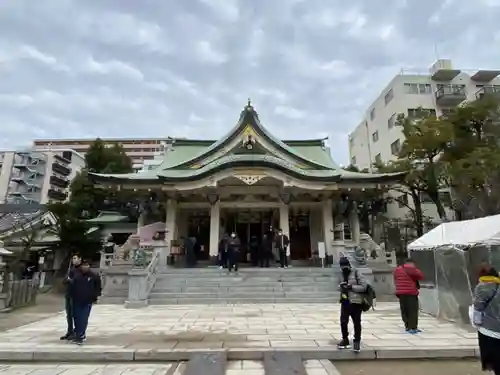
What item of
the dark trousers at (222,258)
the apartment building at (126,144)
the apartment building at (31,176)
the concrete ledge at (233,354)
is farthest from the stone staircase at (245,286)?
the apartment building at (126,144)

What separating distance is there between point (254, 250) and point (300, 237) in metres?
2.90

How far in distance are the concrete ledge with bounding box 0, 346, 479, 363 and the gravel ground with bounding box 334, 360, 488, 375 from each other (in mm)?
152

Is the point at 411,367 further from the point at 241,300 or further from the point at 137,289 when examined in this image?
the point at 137,289

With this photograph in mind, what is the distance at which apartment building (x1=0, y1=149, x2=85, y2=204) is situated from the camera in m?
57.2

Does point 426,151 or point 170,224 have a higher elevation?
point 426,151

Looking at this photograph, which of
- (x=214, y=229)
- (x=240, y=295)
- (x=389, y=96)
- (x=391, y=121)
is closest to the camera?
(x=240, y=295)

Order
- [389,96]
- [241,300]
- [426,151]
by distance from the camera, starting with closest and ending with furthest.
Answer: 1. [241,300]
2. [426,151]
3. [389,96]

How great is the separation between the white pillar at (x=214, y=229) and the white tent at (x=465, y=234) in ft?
30.9

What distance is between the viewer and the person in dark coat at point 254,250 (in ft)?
58.7

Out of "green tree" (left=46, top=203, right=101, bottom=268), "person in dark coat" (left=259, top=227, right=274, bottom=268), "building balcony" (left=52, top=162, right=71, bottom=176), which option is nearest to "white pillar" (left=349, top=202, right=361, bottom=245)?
"person in dark coat" (left=259, top=227, right=274, bottom=268)

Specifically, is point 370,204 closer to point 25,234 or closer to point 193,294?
point 193,294

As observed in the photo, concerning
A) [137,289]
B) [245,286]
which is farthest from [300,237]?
[137,289]

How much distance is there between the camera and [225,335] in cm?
718

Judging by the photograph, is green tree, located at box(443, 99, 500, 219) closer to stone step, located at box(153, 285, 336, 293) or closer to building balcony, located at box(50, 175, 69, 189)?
stone step, located at box(153, 285, 336, 293)
